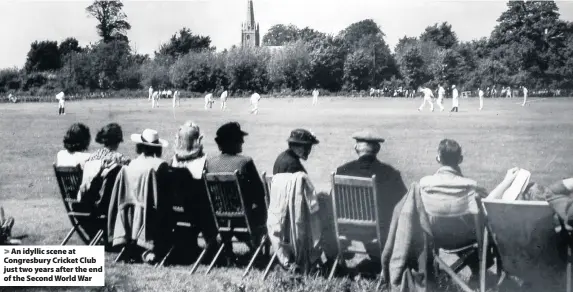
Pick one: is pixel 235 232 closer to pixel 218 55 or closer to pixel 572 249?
pixel 572 249

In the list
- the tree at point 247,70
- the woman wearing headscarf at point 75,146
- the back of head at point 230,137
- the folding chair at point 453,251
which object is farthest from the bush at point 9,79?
the folding chair at point 453,251

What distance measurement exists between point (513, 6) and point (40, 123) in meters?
21.7

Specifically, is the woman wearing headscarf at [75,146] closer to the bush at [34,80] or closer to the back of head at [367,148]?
the back of head at [367,148]

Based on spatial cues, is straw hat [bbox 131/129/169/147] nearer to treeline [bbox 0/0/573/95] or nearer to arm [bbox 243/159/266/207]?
arm [bbox 243/159/266/207]

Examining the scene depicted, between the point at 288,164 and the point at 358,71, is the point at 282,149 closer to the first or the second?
the point at 288,164

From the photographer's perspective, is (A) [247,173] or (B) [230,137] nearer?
(A) [247,173]

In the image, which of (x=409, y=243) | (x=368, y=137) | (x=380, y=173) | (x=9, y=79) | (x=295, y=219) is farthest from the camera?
(x=9, y=79)

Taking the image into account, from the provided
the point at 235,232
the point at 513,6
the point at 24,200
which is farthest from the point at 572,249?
the point at 24,200

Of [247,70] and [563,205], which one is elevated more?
[563,205]

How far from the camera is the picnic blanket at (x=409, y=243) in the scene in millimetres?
4684

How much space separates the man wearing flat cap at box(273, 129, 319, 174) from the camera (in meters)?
5.47

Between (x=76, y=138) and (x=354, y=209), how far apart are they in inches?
116

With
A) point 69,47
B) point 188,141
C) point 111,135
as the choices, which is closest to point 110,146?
point 111,135

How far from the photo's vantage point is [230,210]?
5652 millimetres
